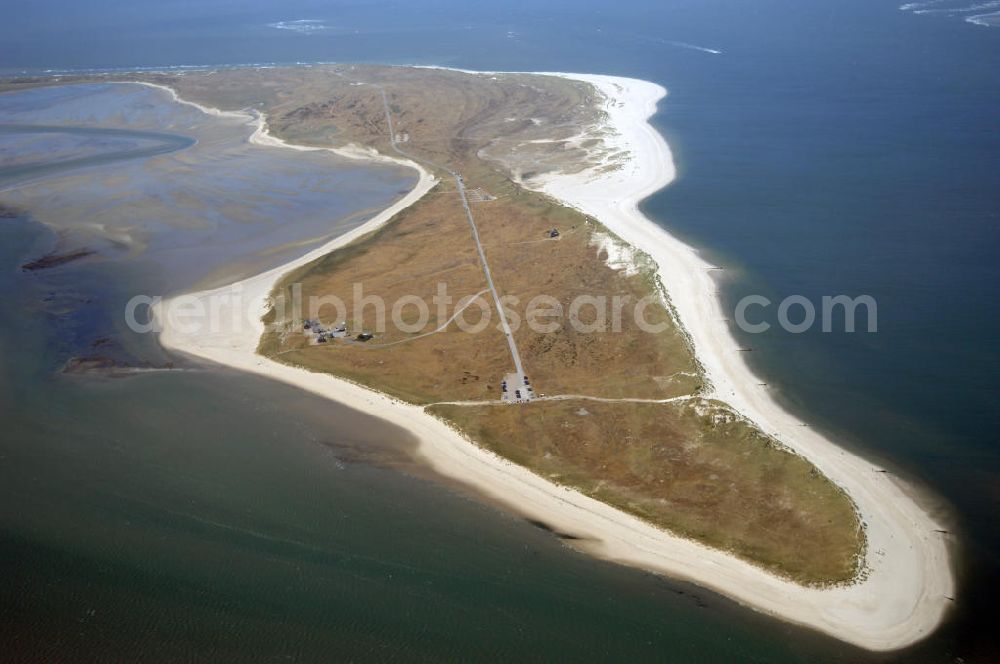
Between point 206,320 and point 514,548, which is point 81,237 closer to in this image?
point 206,320

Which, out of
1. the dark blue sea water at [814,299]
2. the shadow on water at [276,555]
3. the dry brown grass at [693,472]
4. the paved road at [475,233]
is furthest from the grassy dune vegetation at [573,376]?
the dark blue sea water at [814,299]

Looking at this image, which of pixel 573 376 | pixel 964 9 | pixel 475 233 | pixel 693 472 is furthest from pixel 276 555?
pixel 964 9

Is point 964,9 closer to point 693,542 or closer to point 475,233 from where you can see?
→ point 475,233

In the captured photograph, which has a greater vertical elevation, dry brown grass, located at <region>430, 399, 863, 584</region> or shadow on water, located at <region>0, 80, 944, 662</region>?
dry brown grass, located at <region>430, 399, 863, 584</region>

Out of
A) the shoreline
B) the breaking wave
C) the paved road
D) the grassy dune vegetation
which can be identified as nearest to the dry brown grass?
the grassy dune vegetation

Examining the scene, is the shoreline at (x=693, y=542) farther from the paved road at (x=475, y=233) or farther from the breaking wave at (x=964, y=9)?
the breaking wave at (x=964, y=9)

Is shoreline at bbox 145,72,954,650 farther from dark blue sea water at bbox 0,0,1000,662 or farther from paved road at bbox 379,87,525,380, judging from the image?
paved road at bbox 379,87,525,380

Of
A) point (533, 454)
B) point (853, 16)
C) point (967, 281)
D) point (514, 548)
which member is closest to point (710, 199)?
point (967, 281)
